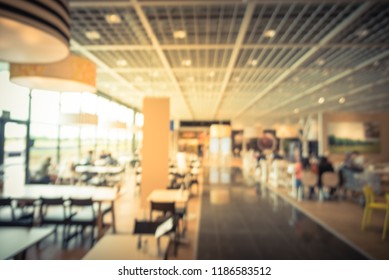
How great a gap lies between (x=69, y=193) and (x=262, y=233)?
3.45m

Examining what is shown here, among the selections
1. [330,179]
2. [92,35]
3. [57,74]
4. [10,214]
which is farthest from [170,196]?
[330,179]

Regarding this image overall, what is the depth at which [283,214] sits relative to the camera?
18.2 feet

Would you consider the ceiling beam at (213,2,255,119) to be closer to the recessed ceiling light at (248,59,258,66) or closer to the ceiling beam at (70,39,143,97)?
the recessed ceiling light at (248,59,258,66)

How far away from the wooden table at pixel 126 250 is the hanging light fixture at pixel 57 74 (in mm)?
1416

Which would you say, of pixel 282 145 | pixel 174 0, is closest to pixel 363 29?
pixel 174 0

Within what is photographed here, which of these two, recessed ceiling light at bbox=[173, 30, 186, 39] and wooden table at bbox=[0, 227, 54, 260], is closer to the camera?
wooden table at bbox=[0, 227, 54, 260]

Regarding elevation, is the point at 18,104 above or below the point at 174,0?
below

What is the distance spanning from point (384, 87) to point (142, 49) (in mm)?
8366

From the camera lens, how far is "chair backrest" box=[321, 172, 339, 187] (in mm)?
6715

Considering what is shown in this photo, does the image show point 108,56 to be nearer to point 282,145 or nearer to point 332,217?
point 332,217

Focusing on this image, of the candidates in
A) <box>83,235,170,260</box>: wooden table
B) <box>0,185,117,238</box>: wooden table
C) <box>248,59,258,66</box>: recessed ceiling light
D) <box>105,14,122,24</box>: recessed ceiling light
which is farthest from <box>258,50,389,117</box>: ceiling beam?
<box>0,185,117,238</box>: wooden table

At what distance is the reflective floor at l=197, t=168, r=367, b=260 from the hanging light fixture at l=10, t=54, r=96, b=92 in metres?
2.75
